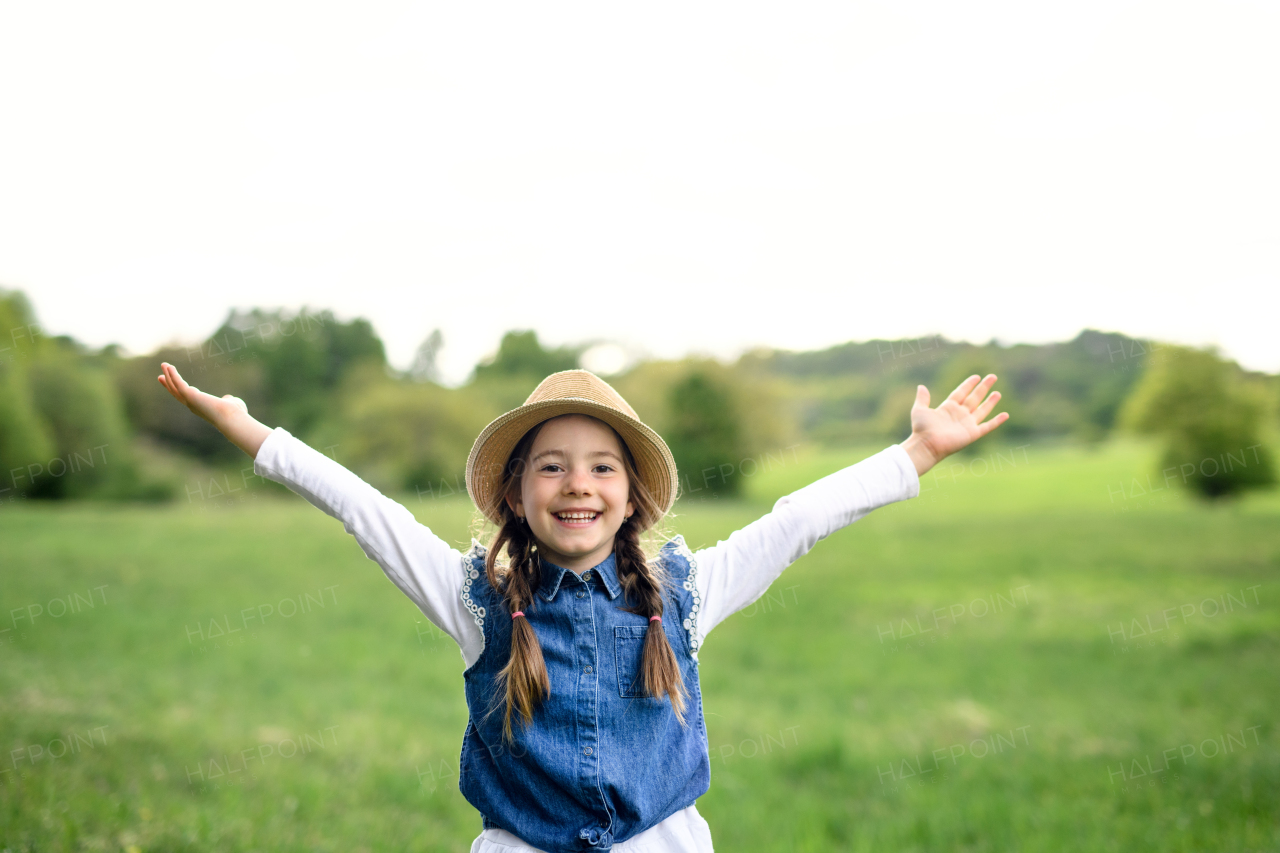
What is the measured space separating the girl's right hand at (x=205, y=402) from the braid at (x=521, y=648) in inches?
29.1

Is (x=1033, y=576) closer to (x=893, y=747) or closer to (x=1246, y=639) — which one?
(x=1246, y=639)

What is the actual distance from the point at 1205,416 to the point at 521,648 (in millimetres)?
25814

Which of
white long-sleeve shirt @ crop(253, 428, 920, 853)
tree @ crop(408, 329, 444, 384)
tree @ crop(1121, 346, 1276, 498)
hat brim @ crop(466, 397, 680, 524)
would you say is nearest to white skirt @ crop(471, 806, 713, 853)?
white long-sleeve shirt @ crop(253, 428, 920, 853)

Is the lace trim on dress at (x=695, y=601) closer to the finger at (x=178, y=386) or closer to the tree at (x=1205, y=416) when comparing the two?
the finger at (x=178, y=386)

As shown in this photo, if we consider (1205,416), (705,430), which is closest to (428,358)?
(705,430)

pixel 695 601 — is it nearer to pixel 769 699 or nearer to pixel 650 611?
pixel 650 611

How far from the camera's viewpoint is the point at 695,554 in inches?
93.7

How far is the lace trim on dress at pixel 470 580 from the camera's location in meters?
2.21


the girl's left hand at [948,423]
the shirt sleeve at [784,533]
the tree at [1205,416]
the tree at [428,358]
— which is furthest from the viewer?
the tree at [428,358]

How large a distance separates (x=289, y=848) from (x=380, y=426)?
4287 cm

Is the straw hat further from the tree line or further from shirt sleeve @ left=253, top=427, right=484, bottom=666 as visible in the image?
the tree line

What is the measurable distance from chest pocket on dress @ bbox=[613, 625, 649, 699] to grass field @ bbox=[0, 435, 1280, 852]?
8.91 feet

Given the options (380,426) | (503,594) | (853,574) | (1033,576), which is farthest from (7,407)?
(503,594)

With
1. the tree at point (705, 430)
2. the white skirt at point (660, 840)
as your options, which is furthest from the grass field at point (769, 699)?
the tree at point (705, 430)
